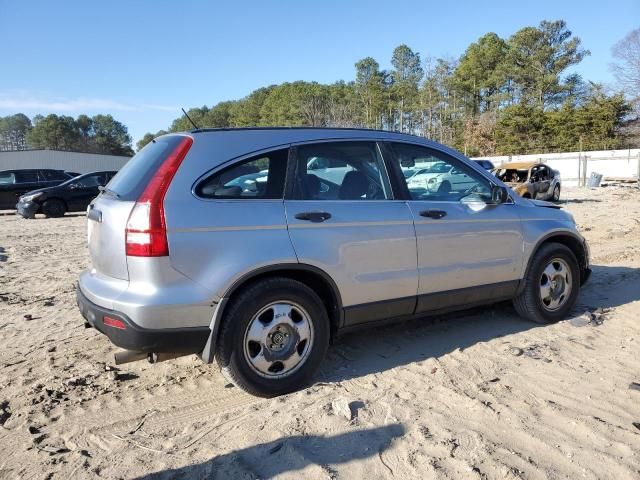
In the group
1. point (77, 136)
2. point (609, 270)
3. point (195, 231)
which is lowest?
point (609, 270)

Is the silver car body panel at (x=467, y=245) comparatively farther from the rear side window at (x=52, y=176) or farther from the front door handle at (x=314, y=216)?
the rear side window at (x=52, y=176)

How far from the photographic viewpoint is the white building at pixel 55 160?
43.6 meters

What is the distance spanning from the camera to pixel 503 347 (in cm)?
429

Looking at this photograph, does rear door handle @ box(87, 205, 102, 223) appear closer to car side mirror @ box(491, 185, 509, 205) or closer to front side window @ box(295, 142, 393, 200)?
front side window @ box(295, 142, 393, 200)

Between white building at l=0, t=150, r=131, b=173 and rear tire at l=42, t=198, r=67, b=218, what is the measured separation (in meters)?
31.8

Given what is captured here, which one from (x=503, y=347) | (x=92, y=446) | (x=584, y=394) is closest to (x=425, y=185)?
(x=503, y=347)

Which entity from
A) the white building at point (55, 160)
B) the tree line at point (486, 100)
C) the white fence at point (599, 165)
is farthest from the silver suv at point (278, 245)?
the white building at point (55, 160)

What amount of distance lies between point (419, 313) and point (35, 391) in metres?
2.87

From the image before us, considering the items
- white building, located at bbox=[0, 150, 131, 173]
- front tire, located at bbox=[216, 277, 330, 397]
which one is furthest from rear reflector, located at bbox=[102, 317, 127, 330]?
white building, located at bbox=[0, 150, 131, 173]

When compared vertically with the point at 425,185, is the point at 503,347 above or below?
below

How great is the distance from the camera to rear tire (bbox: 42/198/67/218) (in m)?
16.2

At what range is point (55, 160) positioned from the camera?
46562 millimetres

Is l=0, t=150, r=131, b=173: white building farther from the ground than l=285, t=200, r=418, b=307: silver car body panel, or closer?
farther from the ground

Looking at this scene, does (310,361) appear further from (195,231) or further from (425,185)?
(425,185)
